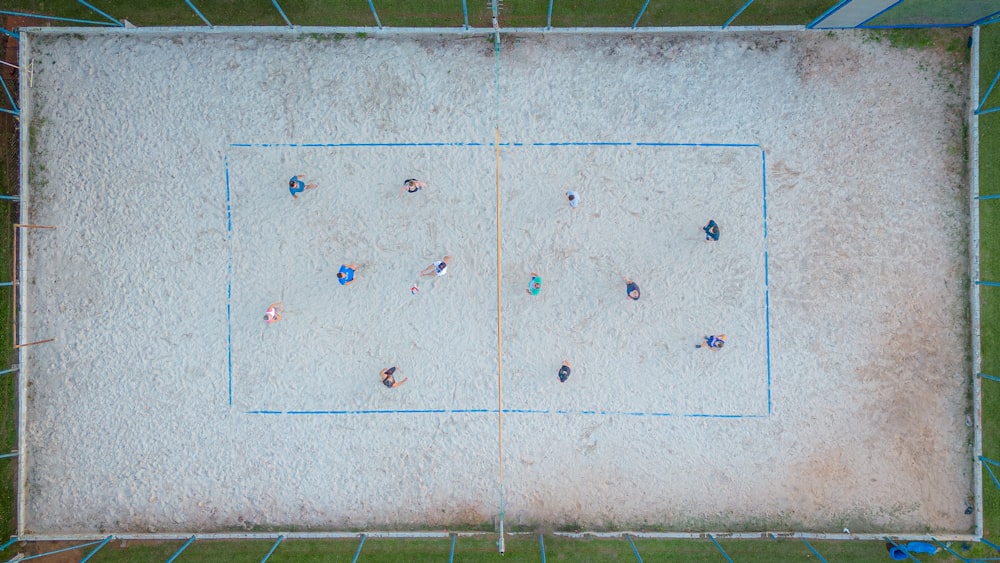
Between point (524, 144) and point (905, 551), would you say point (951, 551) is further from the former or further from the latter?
point (524, 144)

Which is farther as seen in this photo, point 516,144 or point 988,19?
point 516,144

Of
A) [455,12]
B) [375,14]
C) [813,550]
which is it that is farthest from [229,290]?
[813,550]

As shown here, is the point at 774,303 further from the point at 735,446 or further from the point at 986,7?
the point at 986,7

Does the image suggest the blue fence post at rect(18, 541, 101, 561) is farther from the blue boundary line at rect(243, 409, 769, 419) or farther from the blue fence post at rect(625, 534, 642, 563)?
the blue fence post at rect(625, 534, 642, 563)

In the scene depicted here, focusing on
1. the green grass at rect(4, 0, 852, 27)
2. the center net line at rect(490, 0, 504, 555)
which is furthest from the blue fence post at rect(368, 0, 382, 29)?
the center net line at rect(490, 0, 504, 555)

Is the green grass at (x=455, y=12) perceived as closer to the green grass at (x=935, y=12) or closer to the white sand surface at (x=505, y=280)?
the white sand surface at (x=505, y=280)

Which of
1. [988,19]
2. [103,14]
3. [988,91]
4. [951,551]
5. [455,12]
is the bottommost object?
[951,551]
